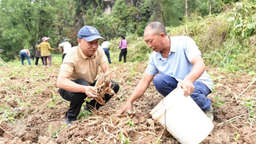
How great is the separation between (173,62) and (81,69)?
3.56 feet

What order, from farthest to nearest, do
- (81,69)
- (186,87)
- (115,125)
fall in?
(81,69), (115,125), (186,87)

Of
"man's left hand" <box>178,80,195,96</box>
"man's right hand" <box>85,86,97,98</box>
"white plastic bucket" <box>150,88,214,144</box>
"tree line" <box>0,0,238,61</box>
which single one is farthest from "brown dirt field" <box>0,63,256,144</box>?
"tree line" <box>0,0,238,61</box>

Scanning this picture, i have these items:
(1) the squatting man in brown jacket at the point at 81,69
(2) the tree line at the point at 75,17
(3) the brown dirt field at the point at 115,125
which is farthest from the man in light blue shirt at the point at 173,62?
(2) the tree line at the point at 75,17

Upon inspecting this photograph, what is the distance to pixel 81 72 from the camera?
2627 mm

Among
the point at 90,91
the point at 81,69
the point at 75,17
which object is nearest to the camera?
the point at 90,91

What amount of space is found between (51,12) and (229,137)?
25760 millimetres

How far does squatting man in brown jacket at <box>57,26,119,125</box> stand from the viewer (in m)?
2.33

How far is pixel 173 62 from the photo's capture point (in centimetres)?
242

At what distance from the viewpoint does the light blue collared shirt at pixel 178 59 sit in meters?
2.31

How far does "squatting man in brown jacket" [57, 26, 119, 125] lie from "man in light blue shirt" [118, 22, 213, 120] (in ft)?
1.74

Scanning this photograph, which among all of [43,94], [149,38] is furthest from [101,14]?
[149,38]

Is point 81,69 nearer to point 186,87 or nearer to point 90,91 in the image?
point 90,91

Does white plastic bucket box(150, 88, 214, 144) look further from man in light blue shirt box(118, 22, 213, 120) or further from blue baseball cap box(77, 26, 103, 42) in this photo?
blue baseball cap box(77, 26, 103, 42)

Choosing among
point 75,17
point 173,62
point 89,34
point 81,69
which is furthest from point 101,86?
point 75,17
